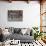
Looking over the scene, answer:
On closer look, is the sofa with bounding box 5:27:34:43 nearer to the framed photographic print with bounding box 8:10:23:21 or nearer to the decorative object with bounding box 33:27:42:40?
the decorative object with bounding box 33:27:42:40

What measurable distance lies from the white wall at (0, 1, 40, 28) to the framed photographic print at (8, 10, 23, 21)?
0.14 m

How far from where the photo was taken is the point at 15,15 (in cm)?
546

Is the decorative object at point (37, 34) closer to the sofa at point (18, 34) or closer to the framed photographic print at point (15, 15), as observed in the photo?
the sofa at point (18, 34)

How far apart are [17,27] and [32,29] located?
0.72 m

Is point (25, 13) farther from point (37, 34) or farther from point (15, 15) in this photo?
point (37, 34)

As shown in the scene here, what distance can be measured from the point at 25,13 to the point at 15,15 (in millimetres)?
487

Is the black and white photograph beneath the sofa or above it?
above

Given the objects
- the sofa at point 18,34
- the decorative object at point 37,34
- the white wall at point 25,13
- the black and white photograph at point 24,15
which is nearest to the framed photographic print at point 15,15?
the black and white photograph at point 24,15

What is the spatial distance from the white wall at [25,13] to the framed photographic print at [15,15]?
0.47 feet

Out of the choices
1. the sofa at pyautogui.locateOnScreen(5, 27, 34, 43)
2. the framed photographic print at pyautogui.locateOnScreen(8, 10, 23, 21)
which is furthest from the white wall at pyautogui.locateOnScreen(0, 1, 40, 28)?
the sofa at pyautogui.locateOnScreen(5, 27, 34, 43)

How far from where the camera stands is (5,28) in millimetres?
5262

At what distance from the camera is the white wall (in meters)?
5.41

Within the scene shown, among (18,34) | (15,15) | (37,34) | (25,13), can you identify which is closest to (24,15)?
(25,13)

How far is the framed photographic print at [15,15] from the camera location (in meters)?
5.41
